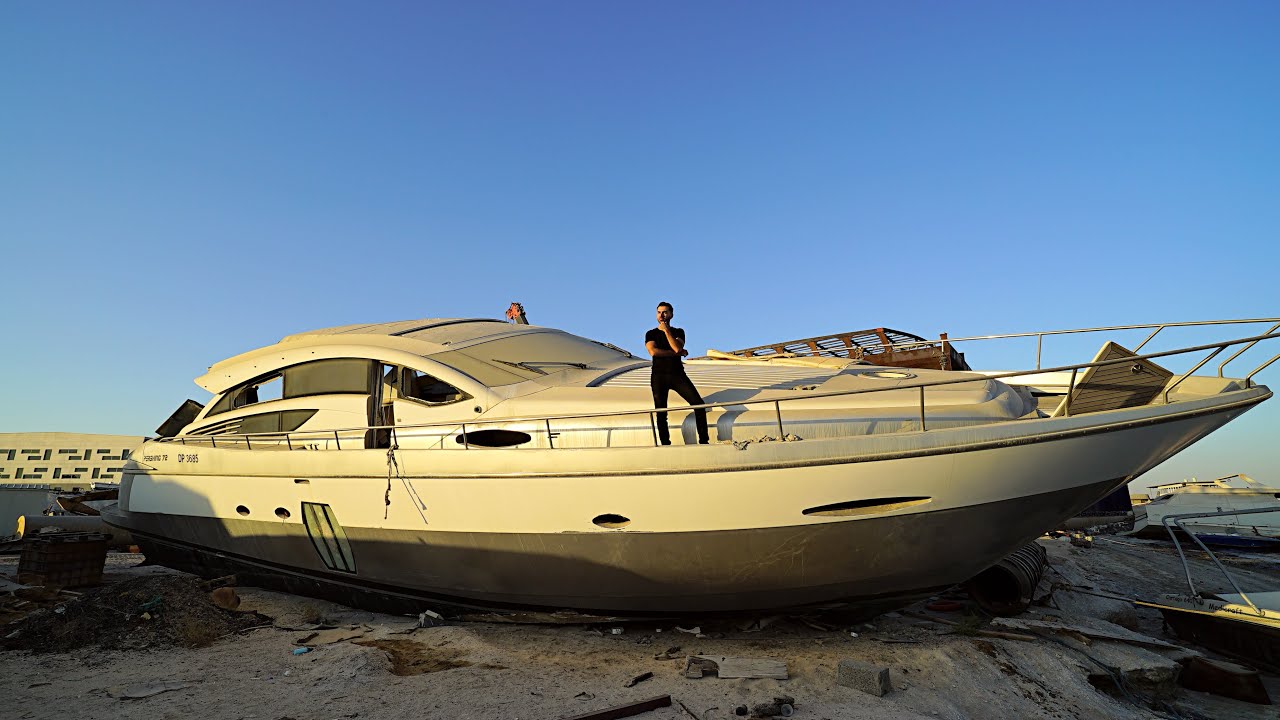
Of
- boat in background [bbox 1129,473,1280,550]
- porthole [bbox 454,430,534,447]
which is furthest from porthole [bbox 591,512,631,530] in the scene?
boat in background [bbox 1129,473,1280,550]

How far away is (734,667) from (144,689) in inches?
158

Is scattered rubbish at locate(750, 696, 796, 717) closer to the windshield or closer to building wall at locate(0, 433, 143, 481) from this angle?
the windshield

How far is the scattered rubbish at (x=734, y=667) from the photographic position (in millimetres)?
4180

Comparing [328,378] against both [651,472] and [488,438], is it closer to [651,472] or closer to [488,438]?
[488,438]

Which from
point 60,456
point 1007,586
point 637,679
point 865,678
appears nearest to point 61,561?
point 637,679

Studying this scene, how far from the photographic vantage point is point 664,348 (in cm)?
492

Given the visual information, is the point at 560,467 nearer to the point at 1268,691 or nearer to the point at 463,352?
the point at 463,352

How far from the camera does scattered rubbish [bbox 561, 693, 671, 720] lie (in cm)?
351

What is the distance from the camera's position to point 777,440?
4.37 metres

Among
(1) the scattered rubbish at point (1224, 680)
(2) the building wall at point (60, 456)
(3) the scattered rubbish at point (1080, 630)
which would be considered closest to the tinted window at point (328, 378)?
(3) the scattered rubbish at point (1080, 630)

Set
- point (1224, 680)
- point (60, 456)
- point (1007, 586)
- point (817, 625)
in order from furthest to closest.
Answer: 1. point (60, 456)
2. point (1007, 586)
3. point (817, 625)
4. point (1224, 680)

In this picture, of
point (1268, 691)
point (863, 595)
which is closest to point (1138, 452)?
point (863, 595)

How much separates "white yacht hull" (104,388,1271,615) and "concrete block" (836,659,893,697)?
0.61 m

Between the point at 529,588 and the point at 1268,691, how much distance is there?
6.56m
